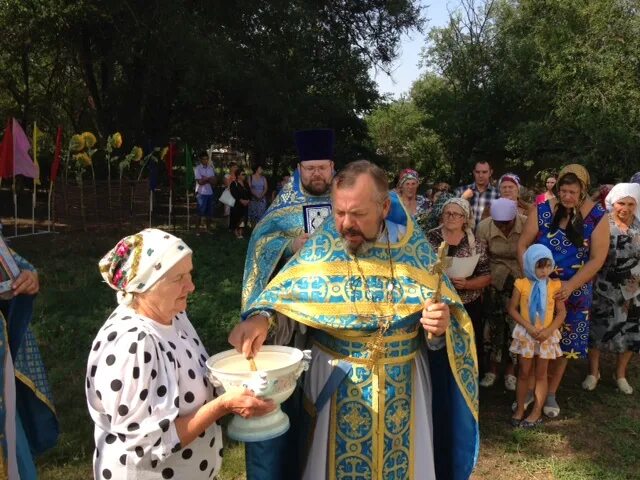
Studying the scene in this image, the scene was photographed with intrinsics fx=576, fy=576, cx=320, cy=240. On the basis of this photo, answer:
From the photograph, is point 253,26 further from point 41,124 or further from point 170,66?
point 41,124

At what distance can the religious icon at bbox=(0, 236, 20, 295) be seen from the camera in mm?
2725

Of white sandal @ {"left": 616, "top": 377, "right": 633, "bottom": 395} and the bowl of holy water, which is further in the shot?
white sandal @ {"left": 616, "top": 377, "right": 633, "bottom": 395}

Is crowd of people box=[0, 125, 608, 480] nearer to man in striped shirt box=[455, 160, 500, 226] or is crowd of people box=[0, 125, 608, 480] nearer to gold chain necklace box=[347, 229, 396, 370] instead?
gold chain necklace box=[347, 229, 396, 370]

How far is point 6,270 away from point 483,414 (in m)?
3.98

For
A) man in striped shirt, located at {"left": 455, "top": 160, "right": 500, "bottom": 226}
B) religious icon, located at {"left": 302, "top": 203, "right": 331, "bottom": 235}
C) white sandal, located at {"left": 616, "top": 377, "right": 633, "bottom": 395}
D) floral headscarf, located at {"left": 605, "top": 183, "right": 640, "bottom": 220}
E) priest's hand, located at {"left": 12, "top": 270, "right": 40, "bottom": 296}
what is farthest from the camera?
man in striped shirt, located at {"left": 455, "top": 160, "right": 500, "bottom": 226}

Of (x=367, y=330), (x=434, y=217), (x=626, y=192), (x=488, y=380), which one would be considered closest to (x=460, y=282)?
(x=434, y=217)

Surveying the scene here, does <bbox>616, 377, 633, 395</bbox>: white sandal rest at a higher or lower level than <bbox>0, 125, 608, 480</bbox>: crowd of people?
lower

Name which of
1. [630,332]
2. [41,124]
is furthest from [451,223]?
[41,124]

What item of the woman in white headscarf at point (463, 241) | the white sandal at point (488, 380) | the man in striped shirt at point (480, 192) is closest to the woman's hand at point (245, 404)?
the woman in white headscarf at point (463, 241)

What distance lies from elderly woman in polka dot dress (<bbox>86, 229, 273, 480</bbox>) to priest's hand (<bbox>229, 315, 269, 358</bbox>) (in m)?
0.22

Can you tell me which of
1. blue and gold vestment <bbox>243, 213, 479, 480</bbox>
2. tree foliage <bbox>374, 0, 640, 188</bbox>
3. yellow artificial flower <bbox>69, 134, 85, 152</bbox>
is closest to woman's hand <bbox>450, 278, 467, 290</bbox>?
blue and gold vestment <bbox>243, 213, 479, 480</bbox>

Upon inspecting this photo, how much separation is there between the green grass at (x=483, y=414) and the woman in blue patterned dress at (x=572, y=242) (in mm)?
416

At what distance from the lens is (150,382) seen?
1935 millimetres

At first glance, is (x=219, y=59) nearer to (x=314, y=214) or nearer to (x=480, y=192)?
(x=480, y=192)
